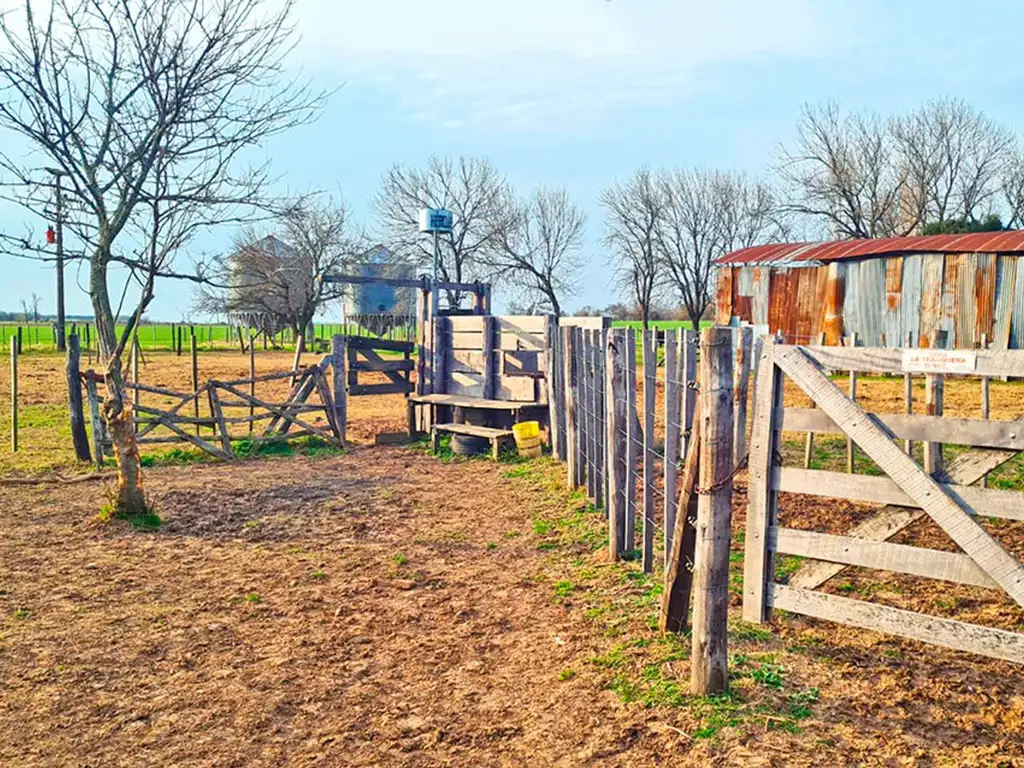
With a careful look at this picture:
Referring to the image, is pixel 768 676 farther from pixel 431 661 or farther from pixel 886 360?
pixel 431 661

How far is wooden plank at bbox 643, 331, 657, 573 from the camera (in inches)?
215

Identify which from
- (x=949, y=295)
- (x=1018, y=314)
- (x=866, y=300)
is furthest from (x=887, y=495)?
(x=866, y=300)

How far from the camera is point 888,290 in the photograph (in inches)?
933

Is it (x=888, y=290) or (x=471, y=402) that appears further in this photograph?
(x=888, y=290)

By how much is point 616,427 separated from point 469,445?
5597 mm

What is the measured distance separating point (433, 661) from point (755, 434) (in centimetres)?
207

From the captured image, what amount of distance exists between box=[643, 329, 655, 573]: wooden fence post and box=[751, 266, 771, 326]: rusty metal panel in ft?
70.8

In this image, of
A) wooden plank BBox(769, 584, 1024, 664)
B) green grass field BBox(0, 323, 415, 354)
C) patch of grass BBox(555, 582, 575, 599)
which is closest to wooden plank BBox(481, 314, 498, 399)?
patch of grass BBox(555, 582, 575, 599)

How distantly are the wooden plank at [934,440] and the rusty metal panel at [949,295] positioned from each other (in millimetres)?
17677

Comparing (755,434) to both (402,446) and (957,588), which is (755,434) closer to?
(957,588)

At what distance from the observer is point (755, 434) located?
13.6 feet

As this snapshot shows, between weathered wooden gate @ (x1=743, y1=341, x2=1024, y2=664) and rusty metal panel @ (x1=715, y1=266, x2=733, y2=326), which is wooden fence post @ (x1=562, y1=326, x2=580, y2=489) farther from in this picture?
rusty metal panel @ (x1=715, y1=266, x2=733, y2=326)

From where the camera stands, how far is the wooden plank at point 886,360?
3.44 meters

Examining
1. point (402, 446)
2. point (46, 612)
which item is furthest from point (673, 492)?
point (402, 446)
